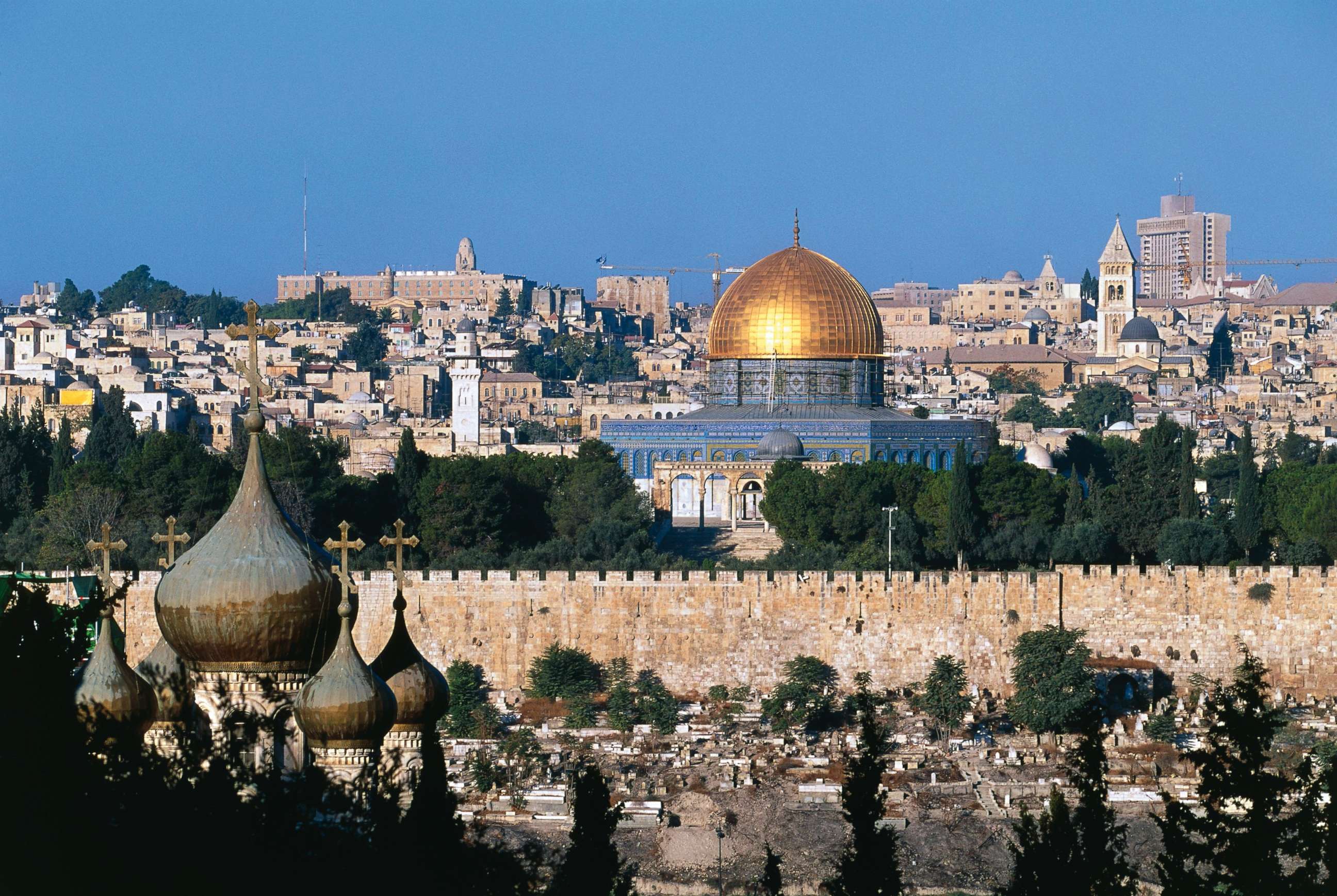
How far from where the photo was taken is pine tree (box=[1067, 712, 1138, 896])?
77.2 feet

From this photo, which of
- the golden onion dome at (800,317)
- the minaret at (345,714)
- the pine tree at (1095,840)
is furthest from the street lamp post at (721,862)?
the golden onion dome at (800,317)

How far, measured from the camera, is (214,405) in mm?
111625

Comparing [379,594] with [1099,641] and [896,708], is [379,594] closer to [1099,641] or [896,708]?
[896,708]

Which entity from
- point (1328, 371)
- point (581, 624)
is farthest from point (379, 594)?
point (1328, 371)

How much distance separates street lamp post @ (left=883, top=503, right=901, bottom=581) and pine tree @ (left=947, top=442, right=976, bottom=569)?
1.11 metres

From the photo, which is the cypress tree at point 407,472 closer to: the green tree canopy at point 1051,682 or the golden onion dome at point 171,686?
the green tree canopy at point 1051,682

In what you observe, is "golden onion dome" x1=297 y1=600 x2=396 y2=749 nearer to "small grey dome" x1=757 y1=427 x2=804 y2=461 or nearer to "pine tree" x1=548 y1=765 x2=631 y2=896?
"pine tree" x1=548 y1=765 x2=631 y2=896

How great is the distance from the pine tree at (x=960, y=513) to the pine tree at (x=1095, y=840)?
3068cm

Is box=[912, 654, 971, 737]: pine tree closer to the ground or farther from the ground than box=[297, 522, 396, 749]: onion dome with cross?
closer to the ground

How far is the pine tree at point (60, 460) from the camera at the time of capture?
196ft

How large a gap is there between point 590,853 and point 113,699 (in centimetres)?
434

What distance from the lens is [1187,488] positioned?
6053 cm

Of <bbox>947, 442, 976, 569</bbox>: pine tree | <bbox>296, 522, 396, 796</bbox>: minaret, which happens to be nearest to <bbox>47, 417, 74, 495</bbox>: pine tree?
<bbox>947, 442, 976, 569</bbox>: pine tree

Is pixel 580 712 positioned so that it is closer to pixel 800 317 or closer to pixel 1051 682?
pixel 1051 682
